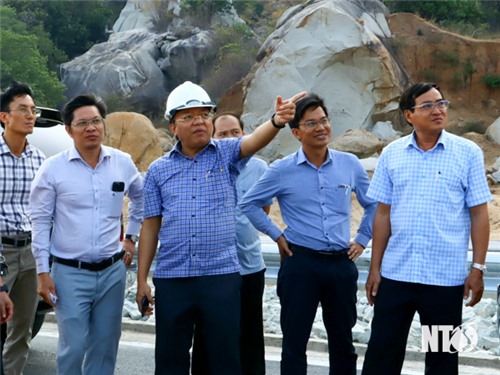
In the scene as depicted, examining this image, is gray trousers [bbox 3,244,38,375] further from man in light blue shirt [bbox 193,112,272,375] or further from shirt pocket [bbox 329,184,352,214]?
shirt pocket [bbox 329,184,352,214]

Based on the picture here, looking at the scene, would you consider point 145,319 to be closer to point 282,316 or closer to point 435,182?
point 282,316

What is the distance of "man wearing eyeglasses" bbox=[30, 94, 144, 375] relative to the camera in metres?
4.99

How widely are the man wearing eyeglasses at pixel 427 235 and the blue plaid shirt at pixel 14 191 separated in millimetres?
2340

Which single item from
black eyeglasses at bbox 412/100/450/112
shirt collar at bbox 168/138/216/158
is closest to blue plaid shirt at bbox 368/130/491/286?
black eyeglasses at bbox 412/100/450/112

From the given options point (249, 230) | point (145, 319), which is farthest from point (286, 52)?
point (249, 230)

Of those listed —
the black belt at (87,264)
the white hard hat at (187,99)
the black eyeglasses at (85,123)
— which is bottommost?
the black belt at (87,264)

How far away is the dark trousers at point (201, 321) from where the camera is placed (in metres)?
4.77

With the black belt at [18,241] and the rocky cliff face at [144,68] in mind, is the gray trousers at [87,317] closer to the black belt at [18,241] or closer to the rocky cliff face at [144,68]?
the black belt at [18,241]

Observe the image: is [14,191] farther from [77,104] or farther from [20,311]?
[77,104]

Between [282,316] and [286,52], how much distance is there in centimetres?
2501

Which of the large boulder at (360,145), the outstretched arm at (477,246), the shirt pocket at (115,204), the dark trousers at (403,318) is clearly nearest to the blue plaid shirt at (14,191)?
the shirt pocket at (115,204)

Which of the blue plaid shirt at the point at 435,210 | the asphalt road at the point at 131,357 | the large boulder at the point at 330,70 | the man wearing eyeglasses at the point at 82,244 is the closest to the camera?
the blue plaid shirt at the point at 435,210

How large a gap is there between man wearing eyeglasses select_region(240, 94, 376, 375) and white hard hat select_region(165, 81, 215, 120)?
30.9 inches

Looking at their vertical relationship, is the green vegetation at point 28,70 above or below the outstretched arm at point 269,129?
above
